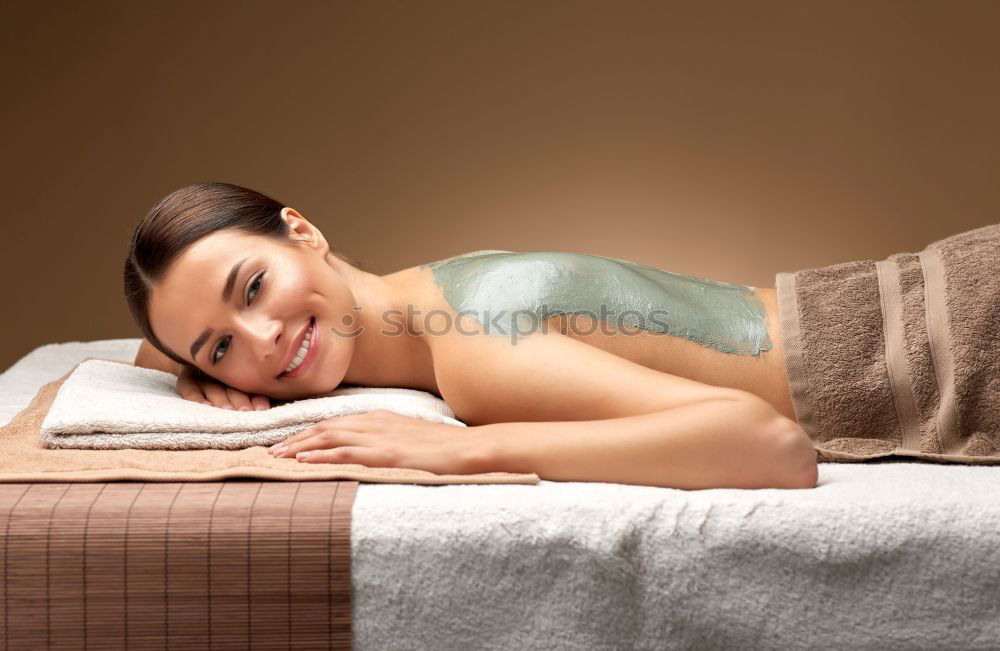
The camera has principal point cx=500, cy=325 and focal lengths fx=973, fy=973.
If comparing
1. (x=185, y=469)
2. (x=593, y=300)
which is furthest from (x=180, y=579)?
(x=593, y=300)

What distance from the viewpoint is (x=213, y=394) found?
158cm

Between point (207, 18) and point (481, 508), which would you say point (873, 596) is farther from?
point (207, 18)

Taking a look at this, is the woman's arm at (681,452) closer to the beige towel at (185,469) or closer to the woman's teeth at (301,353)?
the beige towel at (185,469)

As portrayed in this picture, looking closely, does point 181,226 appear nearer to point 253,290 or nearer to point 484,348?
point 253,290

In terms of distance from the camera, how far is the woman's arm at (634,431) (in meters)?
1.17

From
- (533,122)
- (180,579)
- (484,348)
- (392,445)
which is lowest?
(180,579)

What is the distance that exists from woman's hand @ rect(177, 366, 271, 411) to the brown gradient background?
2134mm

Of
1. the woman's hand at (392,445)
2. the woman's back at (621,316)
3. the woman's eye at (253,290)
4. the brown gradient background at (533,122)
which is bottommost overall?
the woman's hand at (392,445)

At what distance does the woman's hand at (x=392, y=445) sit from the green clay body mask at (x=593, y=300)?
19cm

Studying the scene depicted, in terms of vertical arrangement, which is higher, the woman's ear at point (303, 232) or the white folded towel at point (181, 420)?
the woman's ear at point (303, 232)

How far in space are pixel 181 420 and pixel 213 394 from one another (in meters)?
0.23

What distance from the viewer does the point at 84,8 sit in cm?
379

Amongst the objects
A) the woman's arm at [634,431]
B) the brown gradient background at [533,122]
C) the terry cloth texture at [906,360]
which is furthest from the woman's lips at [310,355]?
the brown gradient background at [533,122]

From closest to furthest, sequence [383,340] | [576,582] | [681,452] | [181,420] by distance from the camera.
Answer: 1. [576,582]
2. [681,452]
3. [181,420]
4. [383,340]
